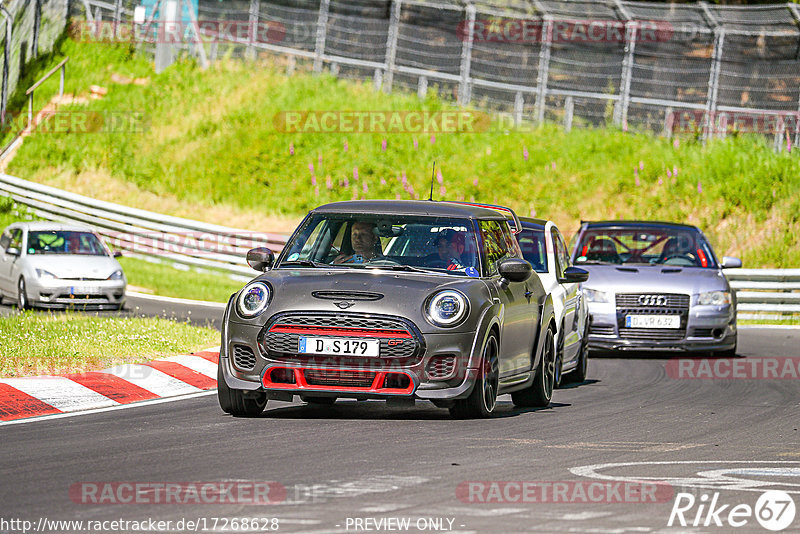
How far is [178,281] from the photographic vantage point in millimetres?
26672

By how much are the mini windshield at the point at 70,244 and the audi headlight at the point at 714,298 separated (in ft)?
33.6

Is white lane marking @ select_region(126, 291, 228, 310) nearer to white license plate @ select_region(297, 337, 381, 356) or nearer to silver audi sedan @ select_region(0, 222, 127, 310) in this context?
silver audi sedan @ select_region(0, 222, 127, 310)

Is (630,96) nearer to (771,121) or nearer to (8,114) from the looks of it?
(771,121)

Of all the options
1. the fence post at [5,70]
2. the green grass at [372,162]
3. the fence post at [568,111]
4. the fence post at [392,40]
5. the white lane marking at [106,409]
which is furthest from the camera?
the fence post at [5,70]

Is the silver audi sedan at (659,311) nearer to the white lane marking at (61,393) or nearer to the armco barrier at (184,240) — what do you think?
the white lane marking at (61,393)

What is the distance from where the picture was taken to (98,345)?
47.1ft

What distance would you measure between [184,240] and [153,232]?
2.51ft

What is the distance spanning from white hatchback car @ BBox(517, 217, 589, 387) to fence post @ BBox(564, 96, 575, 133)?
17.6m

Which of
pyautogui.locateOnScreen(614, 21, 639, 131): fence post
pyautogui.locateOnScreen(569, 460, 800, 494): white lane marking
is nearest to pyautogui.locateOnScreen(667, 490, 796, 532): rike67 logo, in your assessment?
pyautogui.locateOnScreen(569, 460, 800, 494): white lane marking

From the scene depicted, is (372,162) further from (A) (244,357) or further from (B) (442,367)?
(B) (442,367)

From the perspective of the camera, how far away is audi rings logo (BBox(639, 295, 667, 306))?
1669 centimetres

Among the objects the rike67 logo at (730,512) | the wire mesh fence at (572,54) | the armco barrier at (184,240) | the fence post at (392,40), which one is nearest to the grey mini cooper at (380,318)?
the rike67 logo at (730,512)

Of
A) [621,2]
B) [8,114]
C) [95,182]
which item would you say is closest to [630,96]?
[621,2]

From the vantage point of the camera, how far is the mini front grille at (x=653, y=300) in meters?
16.7
